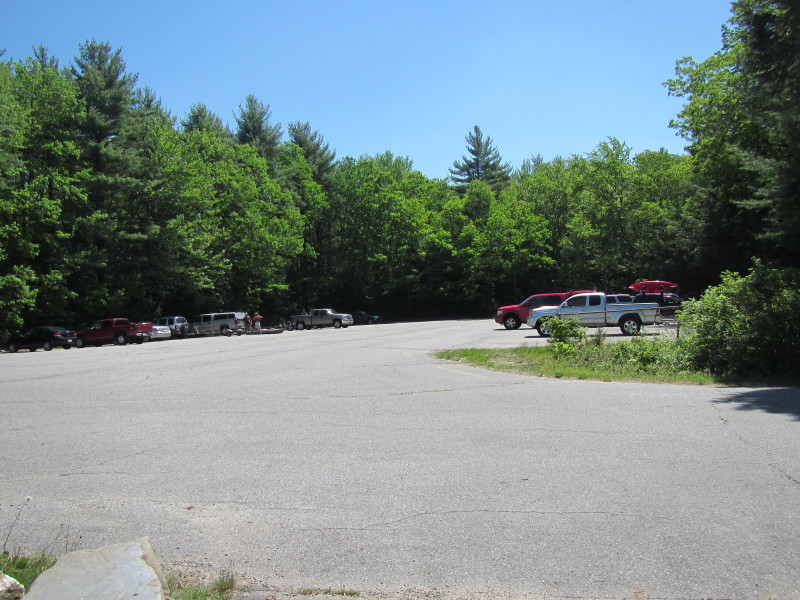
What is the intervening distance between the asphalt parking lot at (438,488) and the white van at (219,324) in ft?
116

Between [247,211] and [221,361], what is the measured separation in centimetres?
3387

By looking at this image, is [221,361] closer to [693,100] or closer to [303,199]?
[693,100]

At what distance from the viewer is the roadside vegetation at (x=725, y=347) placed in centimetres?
1275

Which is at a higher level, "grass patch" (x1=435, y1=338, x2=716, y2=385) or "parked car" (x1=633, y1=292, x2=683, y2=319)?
"parked car" (x1=633, y1=292, x2=683, y2=319)

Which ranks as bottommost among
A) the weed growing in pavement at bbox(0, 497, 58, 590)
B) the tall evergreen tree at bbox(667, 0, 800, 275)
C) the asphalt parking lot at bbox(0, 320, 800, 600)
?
the asphalt parking lot at bbox(0, 320, 800, 600)

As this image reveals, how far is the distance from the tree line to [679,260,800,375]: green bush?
208cm

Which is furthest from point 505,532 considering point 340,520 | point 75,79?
point 75,79

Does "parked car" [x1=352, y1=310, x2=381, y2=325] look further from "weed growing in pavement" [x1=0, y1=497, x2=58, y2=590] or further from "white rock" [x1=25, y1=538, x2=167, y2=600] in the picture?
"white rock" [x1=25, y1=538, x2=167, y2=600]

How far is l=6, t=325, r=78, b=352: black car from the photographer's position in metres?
35.2

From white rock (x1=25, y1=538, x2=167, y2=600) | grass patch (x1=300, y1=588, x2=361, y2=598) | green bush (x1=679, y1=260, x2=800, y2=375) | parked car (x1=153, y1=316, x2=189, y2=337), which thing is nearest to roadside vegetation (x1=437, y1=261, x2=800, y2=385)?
green bush (x1=679, y1=260, x2=800, y2=375)

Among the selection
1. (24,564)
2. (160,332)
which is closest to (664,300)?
(160,332)

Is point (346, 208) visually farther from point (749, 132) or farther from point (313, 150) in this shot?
point (749, 132)

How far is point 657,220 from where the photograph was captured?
56.0 metres

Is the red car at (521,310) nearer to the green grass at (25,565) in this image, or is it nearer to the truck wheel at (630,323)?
the truck wheel at (630,323)
